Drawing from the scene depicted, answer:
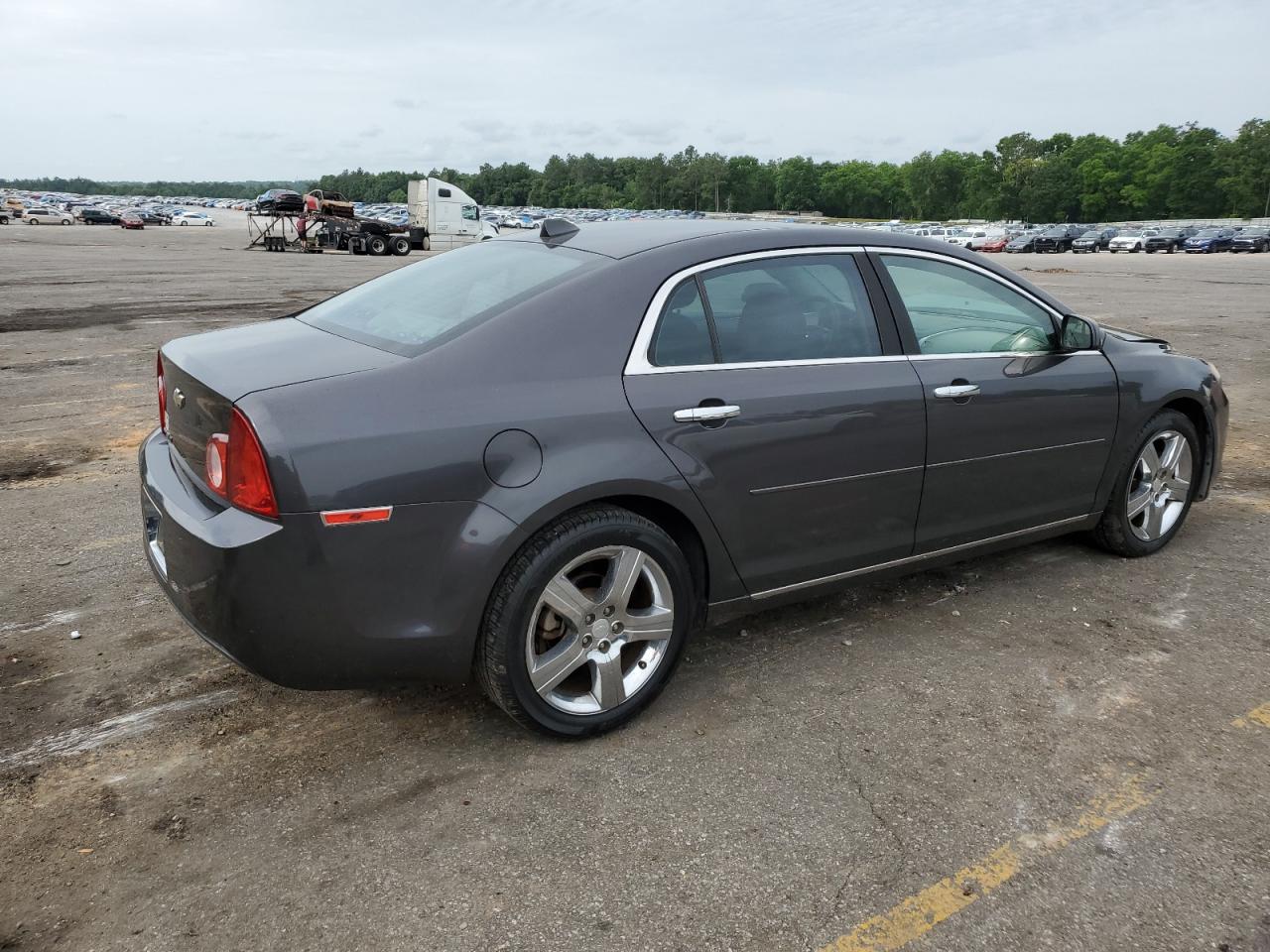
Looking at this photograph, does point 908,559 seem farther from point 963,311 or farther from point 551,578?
point 551,578

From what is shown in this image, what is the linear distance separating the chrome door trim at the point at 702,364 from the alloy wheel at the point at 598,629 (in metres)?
0.61

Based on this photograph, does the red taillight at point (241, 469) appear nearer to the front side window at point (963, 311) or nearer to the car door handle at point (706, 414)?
the car door handle at point (706, 414)

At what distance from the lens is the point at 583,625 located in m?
3.04

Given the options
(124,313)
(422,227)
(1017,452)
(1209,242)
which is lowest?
(1209,242)

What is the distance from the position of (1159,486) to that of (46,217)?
301 feet

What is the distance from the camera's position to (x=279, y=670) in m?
2.74

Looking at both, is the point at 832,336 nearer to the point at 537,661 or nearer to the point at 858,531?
the point at 858,531

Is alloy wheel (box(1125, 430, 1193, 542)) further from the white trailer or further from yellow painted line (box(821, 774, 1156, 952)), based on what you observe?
the white trailer

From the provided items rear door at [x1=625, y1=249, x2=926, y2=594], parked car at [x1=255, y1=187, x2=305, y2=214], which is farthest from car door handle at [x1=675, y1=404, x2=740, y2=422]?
parked car at [x1=255, y1=187, x2=305, y2=214]

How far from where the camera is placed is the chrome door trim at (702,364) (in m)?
3.14

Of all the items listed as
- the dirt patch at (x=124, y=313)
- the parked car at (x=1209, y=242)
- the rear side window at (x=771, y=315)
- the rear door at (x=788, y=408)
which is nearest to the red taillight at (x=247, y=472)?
the rear door at (x=788, y=408)

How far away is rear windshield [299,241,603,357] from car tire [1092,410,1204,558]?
289cm

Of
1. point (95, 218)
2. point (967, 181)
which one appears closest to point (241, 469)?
point (95, 218)

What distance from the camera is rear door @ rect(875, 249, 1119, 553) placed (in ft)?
12.5
